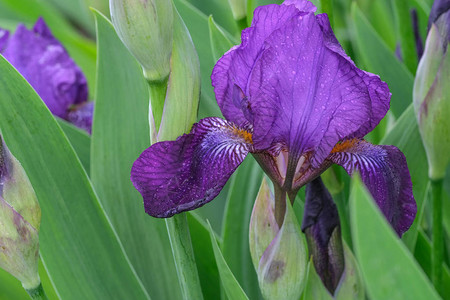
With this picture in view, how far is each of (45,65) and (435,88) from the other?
66cm

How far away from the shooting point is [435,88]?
642mm

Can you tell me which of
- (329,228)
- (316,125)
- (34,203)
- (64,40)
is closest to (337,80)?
(316,125)

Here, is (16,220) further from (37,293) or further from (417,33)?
(417,33)

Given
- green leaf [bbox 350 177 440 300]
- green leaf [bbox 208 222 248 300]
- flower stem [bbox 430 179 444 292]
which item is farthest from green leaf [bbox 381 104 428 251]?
green leaf [bbox 350 177 440 300]

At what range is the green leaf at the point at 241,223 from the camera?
32.1 inches

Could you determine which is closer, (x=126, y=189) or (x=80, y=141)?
(x=126, y=189)

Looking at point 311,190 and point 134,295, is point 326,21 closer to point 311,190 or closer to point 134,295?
point 311,190

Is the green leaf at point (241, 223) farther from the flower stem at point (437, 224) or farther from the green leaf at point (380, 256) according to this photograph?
the green leaf at point (380, 256)

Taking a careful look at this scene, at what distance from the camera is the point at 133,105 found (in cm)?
87

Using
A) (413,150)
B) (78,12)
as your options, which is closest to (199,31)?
(413,150)

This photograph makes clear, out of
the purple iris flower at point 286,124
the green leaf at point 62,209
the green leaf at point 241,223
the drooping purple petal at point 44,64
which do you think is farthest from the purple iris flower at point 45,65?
the purple iris flower at point 286,124

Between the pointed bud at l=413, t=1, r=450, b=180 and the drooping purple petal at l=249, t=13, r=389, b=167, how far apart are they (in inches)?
3.3

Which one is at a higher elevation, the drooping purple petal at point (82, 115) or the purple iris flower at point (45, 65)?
the purple iris flower at point (45, 65)

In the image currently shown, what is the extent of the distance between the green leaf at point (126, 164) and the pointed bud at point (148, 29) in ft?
0.85
